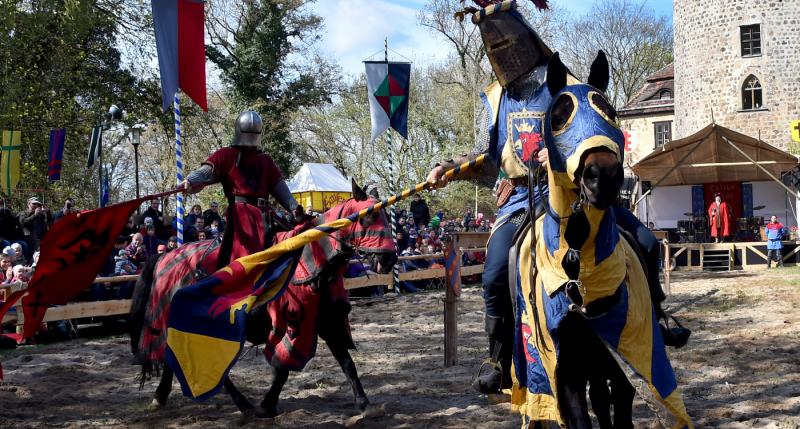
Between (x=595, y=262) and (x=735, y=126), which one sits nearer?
(x=595, y=262)

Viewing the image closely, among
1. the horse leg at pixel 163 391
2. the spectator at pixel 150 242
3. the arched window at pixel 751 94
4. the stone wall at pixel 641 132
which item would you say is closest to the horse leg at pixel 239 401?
the horse leg at pixel 163 391

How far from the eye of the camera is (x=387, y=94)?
14656mm

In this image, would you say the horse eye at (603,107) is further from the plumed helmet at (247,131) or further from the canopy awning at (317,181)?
the canopy awning at (317,181)

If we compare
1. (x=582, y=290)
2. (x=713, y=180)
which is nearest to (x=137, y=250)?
(x=582, y=290)

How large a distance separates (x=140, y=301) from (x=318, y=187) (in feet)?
61.2

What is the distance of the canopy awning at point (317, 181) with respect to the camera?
26.1 m

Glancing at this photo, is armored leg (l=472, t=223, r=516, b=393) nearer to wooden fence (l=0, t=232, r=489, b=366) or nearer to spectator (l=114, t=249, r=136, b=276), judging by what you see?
wooden fence (l=0, t=232, r=489, b=366)

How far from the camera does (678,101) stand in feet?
118

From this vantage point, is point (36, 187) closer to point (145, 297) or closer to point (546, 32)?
point (145, 297)

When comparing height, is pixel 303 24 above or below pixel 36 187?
above

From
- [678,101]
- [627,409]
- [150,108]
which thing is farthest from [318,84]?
[627,409]

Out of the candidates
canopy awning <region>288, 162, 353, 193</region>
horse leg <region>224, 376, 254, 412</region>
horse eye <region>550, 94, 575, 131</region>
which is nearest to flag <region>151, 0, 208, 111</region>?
horse leg <region>224, 376, 254, 412</region>

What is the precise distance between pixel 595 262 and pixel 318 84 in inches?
1217

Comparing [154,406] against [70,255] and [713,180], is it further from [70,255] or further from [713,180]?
[713,180]
